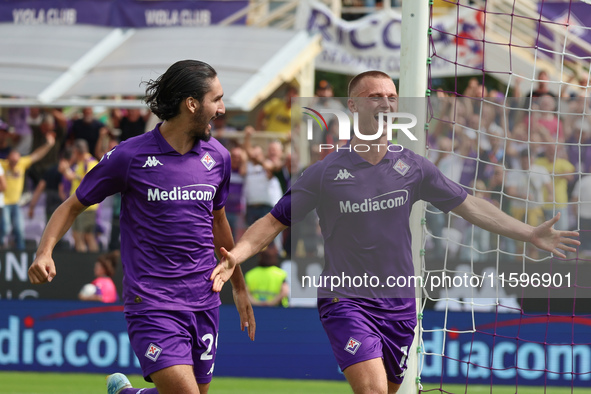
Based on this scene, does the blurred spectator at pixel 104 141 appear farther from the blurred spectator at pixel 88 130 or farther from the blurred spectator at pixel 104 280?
the blurred spectator at pixel 104 280

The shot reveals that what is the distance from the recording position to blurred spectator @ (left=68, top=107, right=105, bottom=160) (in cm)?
1295

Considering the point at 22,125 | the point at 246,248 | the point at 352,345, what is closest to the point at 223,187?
the point at 246,248

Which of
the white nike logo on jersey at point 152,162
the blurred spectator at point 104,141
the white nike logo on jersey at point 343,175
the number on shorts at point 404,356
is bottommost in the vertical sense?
the number on shorts at point 404,356

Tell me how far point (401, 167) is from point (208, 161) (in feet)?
3.75

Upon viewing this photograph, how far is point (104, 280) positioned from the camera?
10719 mm

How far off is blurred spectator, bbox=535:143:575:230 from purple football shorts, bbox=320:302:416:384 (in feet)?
9.00

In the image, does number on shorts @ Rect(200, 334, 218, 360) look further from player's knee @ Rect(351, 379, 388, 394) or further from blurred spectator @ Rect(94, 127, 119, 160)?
blurred spectator @ Rect(94, 127, 119, 160)

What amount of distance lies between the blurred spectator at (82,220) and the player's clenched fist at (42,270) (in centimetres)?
725

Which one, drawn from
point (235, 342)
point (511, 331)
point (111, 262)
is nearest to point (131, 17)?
point (111, 262)

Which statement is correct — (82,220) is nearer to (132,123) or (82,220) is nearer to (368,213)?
(132,123)

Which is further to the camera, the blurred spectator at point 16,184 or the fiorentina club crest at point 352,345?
the blurred spectator at point 16,184

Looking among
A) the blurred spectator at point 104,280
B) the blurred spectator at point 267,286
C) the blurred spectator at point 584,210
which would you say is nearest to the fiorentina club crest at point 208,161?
the blurred spectator at point 584,210

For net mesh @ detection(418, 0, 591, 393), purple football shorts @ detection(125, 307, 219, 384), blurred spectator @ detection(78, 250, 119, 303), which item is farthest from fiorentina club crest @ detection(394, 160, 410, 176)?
blurred spectator @ detection(78, 250, 119, 303)

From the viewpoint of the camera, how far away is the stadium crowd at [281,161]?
780 cm
